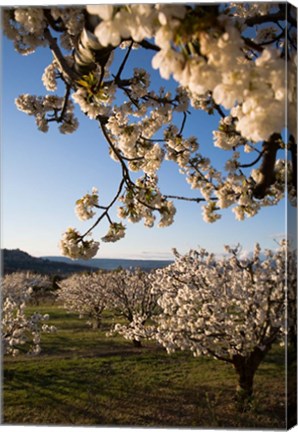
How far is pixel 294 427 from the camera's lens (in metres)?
2.53

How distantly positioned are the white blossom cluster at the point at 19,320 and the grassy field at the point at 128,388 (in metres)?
0.06

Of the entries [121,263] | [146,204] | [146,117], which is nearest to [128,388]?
[121,263]

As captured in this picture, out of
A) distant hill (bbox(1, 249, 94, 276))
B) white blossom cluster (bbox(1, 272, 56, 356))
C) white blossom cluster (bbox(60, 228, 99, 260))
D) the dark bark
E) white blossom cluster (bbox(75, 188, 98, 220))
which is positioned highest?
the dark bark

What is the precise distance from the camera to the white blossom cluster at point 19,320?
9.36ft

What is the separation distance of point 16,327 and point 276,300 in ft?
4.51

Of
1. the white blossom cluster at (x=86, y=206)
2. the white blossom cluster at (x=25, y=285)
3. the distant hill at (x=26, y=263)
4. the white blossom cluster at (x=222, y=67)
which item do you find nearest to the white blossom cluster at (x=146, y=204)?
the white blossom cluster at (x=86, y=206)

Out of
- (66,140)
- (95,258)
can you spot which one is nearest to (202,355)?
(95,258)

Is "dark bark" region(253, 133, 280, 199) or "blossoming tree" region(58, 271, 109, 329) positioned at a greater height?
"dark bark" region(253, 133, 280, 199)

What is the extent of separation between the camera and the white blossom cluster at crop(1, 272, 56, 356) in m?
2.85

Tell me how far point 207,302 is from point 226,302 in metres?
0.18

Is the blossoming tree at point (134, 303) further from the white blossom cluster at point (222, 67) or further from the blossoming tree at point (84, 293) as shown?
the white blossom cluster at point (222, 67)

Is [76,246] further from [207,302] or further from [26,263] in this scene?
[207,302]

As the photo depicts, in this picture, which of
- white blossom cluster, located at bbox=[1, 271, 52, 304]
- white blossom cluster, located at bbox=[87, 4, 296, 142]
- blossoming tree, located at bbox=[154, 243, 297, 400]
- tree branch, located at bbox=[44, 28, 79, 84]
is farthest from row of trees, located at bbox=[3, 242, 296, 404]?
white blossom cluster, located at bbox=[87, 4, 296, 142]

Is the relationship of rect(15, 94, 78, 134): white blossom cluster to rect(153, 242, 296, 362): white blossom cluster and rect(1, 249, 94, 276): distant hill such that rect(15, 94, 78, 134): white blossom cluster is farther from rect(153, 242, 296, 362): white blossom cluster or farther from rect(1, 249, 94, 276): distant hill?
rect(153, 242, 296, 362): white blossom cluster
